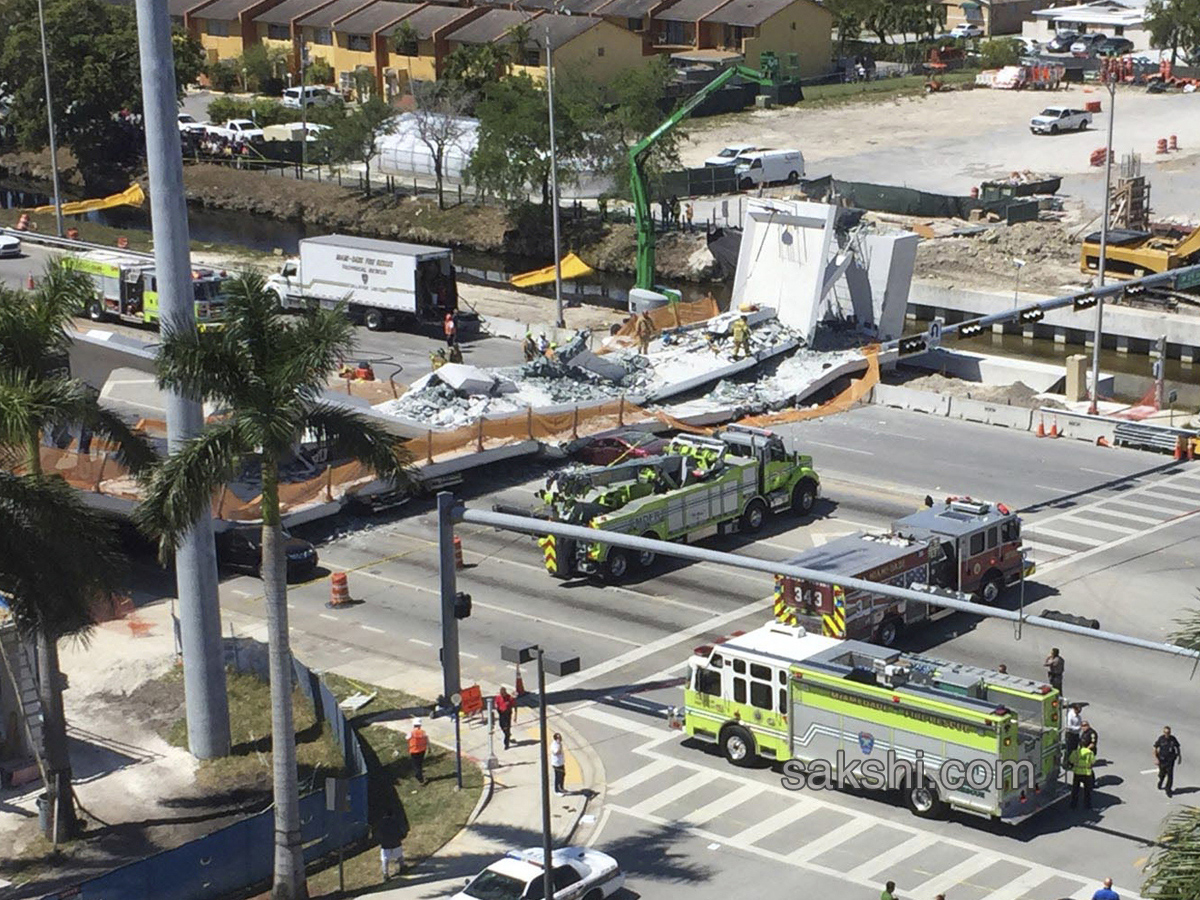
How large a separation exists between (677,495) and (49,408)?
17947 millimetres

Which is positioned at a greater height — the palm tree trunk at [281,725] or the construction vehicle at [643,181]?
the construction vehicle at [643,181]

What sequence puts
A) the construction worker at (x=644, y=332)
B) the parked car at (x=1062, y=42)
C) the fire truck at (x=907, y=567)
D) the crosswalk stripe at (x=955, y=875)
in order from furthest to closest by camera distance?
the parked car at (x=1062, y=42), the construction worker at (x=644, y=332), the fire truck at (x=907, y=567), the crosswalk stripe at (x=955, y=875)

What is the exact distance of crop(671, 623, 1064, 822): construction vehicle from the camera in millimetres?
32000

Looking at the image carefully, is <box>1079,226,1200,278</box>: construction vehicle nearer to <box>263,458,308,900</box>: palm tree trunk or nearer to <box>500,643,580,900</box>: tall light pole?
<box>500,643,580,900</box>: tall light pole

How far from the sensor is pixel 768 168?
308ft

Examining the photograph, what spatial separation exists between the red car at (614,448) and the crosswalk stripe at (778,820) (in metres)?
17.1

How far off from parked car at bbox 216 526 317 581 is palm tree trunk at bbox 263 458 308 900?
16.0m

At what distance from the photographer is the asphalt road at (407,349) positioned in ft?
214

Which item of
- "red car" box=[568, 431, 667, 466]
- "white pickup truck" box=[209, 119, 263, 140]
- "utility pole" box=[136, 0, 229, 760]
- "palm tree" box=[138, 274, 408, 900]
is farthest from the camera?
"white pickup truck" box=[209, 119, 263, 140]

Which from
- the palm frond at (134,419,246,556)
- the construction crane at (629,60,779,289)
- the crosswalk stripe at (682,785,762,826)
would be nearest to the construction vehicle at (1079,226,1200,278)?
the construction crane at (629,60,779,289)

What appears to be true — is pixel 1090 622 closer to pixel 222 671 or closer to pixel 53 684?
pixel 222 671

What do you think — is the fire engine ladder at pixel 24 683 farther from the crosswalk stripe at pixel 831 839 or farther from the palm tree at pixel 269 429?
the crosswalk stripe at pixel 831 839

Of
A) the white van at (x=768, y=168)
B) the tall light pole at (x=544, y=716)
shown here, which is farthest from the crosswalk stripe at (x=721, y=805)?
the white van at (x=768, y=168)

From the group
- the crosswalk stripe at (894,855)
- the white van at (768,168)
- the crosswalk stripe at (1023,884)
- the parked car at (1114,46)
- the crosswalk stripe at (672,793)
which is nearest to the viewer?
the crosswalk stripe at (1023,884)
